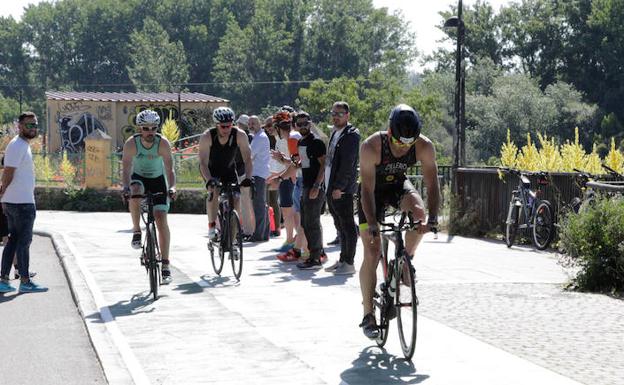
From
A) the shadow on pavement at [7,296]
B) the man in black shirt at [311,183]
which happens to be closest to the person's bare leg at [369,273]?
the shadow on pavement at [7,296]

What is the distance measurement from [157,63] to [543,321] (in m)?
106

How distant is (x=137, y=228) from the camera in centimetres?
1162

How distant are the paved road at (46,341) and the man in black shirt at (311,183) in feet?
9.16

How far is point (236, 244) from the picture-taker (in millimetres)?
12406

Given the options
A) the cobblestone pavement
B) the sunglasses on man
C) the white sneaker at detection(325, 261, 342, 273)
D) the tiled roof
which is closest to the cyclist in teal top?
the white sneaker at detection(325, 261, 342, 273)

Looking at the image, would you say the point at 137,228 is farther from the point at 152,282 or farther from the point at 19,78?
the point at 19,78

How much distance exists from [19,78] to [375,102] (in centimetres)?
7302

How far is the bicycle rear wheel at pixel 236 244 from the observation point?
40.3ft

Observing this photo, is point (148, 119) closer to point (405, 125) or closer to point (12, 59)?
point (405, 125)

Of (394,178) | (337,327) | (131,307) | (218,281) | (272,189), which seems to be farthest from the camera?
(272,189)

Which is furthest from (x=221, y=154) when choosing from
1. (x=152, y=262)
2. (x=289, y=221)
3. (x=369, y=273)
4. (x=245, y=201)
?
(x=369, y=273)

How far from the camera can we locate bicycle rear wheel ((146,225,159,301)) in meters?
10.9

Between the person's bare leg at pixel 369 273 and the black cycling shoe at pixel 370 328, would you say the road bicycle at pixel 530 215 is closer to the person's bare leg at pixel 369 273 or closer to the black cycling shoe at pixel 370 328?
the person's bare leg at pixel 369 273

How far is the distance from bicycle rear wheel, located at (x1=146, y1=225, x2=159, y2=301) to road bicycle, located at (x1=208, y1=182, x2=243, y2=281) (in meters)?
1.25
